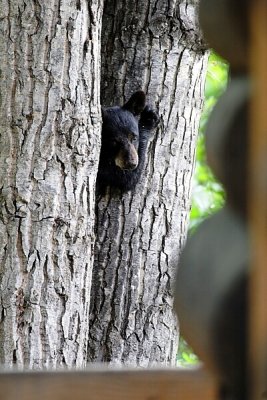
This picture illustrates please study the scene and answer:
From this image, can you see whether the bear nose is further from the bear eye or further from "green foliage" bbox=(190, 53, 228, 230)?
"green foliage" bbox=(190, 53, 228, 230)

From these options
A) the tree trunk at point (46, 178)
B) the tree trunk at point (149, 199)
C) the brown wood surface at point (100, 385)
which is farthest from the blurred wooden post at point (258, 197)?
the tree trunk at point (149, 199)

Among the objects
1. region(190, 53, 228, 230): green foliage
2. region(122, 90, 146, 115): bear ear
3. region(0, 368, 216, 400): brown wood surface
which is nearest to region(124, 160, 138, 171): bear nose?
region(122, 90, 146, 115): bear ear

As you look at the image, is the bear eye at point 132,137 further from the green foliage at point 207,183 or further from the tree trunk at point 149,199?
the green foliage at point 207,183

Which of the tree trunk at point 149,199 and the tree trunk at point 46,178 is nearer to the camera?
the tree trunk at point 46,178

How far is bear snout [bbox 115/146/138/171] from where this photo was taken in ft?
14.3

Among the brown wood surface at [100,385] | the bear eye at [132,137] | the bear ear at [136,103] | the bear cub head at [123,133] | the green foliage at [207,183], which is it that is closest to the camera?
the brown wood surface at [100,385]

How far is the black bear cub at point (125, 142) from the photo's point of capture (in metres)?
4.29

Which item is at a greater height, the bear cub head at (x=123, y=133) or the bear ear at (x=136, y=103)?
the bear ear at (x=136, y=103)

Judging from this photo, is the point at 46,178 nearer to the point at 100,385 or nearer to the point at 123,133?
the point at 123,133

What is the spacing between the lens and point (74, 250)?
11.3ft

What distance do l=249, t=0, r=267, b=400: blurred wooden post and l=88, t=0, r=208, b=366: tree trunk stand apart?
3261 mm

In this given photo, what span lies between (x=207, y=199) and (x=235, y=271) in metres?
7.43

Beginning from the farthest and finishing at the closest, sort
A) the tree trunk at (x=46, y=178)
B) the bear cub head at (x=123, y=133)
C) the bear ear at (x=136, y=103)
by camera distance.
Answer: the bear cub head at (x=123, y=133), the bear ear at (x=136, y=103), the tree trunk at (x=46, y=178)

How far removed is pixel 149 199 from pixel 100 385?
10.6 ft
